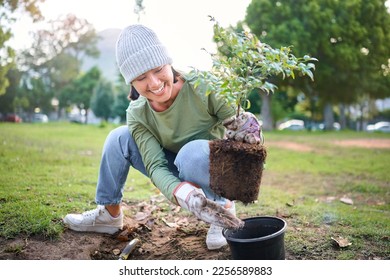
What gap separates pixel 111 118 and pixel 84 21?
137 cm

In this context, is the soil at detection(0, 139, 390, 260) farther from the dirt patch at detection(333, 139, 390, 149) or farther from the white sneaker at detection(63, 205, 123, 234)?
the dirt patch at detection(333, 139, 390, 149)

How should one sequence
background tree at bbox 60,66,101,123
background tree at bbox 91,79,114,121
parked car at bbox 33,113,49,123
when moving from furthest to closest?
1. background tree at bbox 91,79,114,121
2. background tree at bbox 60,66,101,123
3. parked car at bbox 33,113,49,123

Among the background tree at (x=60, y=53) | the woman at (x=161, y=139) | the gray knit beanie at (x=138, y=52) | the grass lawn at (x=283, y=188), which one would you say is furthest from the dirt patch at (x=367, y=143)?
the gray knit beanie at (x=138, y=52)

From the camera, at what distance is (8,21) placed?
2691 mm

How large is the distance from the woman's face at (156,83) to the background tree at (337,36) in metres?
2.18

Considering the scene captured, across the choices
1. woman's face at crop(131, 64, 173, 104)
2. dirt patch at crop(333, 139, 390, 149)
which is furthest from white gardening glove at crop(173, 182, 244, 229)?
dirt patch at crop(333, 139, 390, 149)

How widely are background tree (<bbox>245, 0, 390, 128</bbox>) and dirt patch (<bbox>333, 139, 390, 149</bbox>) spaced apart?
0.53 meters

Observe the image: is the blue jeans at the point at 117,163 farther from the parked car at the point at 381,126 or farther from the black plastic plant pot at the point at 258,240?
the parked car at the point at 381,126

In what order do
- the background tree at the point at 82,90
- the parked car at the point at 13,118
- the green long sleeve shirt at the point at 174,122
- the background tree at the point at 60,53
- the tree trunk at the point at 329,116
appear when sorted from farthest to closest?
the tree trunk at the point at 329,116 < the background tree at the point at 82,90 < the parked car at the point at 13,118 < the background tree at the point at 60,53 < the green long sleeve shirt at the point at 174,122

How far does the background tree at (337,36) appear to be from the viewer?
343 cm

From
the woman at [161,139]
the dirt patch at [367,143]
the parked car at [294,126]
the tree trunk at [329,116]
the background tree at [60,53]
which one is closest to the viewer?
the woman at [161,139]

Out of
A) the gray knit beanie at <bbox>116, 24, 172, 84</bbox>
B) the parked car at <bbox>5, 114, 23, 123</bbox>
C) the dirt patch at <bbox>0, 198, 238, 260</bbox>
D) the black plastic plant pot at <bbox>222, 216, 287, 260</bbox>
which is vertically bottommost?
the dirt patch at <bbox>0, 198, 238, 260</bbox>

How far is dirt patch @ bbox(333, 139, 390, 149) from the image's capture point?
4.14 meters
